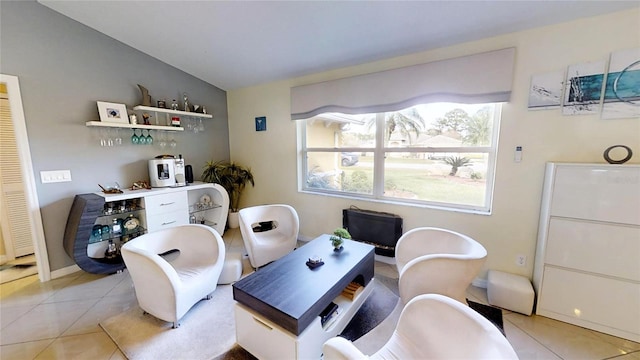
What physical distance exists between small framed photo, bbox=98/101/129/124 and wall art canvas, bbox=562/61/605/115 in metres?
4.49

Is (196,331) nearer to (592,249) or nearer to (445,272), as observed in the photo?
(445,272)

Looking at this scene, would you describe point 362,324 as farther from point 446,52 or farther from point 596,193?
point 446,52

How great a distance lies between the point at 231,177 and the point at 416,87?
3027 millimetres

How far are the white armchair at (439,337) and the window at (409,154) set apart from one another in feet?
5.63

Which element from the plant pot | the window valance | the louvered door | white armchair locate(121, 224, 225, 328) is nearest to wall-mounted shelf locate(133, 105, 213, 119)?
the louvered door

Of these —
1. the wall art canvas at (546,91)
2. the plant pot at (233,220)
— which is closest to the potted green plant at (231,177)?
the plant pot at (233,220)

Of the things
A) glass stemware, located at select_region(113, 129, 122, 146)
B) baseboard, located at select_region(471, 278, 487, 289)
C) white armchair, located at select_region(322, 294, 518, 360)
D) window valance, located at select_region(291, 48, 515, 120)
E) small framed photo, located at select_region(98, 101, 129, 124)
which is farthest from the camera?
glass stemware, located at select_region(113, 129, 122, 146)

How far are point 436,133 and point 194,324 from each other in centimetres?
291

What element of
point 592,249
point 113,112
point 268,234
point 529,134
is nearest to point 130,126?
point 113,112

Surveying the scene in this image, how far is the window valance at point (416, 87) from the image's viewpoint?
215cm

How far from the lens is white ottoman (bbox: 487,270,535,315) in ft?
6.42

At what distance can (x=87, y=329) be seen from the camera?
184cm

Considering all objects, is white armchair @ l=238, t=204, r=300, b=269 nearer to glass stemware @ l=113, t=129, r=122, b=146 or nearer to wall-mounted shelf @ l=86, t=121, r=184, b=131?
wall-mounted shelf @ l=86, t=121, r=184, b=131

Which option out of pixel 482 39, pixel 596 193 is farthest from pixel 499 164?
pixel 482 39
